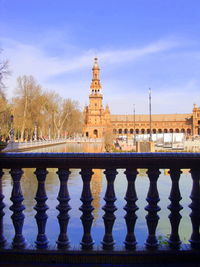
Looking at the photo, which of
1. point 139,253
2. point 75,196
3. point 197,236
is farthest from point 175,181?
point 75,196

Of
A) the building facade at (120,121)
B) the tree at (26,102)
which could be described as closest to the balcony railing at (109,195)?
the tree at (26,102)

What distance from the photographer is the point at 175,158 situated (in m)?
3.03

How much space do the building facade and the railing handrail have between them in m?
93.8

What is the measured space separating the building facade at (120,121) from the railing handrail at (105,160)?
93.8 metres

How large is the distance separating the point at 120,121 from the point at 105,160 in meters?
132

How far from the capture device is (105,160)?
9.98ft

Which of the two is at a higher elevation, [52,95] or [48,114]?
[52,95]

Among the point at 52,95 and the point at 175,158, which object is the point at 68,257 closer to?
the point at 175,158

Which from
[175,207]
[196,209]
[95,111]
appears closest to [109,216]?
[175,207]

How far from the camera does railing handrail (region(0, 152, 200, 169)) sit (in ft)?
9.96

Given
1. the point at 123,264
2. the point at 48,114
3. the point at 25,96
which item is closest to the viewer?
the point at 123,264

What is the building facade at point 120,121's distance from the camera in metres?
113

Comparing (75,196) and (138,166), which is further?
(75,196)

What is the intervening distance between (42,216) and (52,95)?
6444 centimetres
